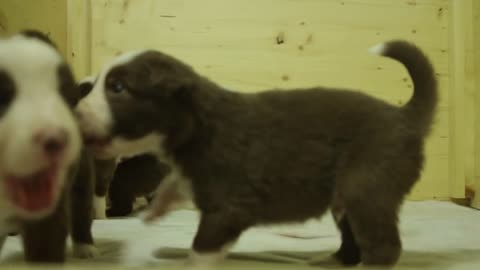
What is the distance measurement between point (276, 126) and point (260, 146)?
8 cm

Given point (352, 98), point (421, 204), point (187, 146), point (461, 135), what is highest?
point (352, 98)

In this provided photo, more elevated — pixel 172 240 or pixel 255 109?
pixel 255 109

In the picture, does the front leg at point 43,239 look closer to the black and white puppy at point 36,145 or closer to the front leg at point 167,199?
the black and white puppy at point 36,145

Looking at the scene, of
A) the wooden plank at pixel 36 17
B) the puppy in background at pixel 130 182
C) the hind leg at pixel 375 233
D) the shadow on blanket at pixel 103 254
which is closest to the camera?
the hind leg at pixel 375 233

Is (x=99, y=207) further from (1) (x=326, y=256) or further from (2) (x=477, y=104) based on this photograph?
(2) (x=477, y=104)

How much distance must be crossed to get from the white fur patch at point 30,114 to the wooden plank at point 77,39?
185 centimetres

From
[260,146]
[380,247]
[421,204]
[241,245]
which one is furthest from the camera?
[421,204]

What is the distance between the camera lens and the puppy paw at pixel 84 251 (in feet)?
7.11

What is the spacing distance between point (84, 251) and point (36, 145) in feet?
3.00

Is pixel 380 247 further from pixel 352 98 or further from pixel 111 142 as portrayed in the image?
Answer: pixel 111 142

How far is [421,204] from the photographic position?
3613 millimetres

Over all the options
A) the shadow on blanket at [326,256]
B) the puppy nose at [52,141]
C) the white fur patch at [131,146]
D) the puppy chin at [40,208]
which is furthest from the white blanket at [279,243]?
the puppy nose at [52,141]

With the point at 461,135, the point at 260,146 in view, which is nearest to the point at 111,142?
the point at 260,146

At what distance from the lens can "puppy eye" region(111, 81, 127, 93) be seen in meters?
1.90
